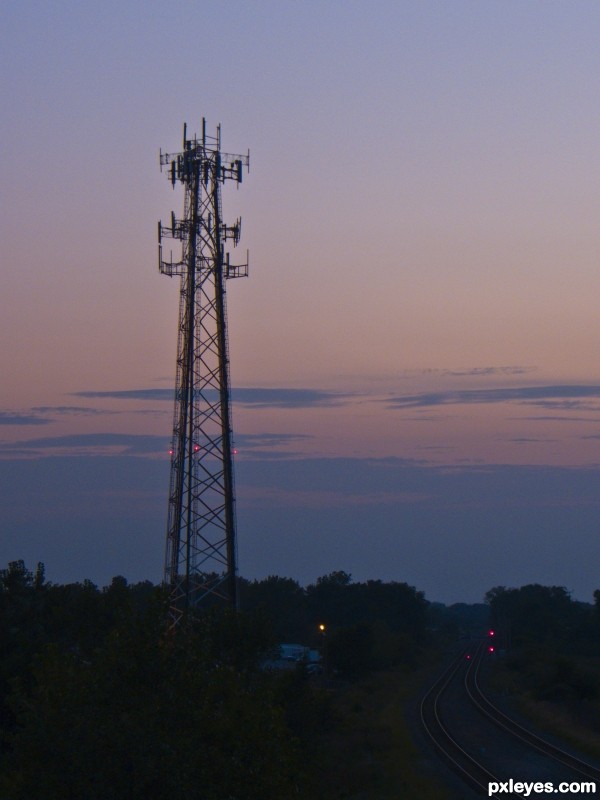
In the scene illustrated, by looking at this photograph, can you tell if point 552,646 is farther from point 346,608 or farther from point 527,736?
point 527,736

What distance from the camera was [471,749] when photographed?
31.9 m

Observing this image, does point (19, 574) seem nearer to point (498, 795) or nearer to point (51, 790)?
point (498, 795)

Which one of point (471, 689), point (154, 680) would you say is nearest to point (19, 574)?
point (154, 680)

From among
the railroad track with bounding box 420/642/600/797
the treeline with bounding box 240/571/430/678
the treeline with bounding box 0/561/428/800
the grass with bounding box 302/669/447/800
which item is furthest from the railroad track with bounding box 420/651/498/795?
the treeline with bounding box 240/571/430/678

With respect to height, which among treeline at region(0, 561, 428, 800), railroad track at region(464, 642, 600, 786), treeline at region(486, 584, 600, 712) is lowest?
treeline at region(486, 584, 600, 712)

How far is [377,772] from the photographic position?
93.4ft

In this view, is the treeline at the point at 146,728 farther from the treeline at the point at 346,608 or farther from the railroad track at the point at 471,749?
the treeline at the point at 346,608

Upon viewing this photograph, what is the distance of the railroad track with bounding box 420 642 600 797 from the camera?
25938 millimetres

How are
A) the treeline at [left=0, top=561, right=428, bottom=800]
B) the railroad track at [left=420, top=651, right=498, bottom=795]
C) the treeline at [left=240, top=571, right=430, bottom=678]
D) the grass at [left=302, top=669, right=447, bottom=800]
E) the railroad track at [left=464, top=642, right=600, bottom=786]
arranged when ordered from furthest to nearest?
1. the treeline at [left=240, top=571, right=430, bottom=678]
2. the railroad track at [left=464, top=642, right=600, bottom=786]
3. the railroad track at [left=420, top=651, right=498, bottom=795]
4. the grass at [left=302, top=669, right=447, bottom=800]
5. the treeline at [left=0, top=561, right=428, bottom=800]

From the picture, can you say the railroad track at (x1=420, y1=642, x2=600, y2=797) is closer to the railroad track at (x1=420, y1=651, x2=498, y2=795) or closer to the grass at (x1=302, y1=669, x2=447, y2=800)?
the railroad track at (x1=420, y1=651, x2=498, y2=795)

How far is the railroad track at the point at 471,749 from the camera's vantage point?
25938mm

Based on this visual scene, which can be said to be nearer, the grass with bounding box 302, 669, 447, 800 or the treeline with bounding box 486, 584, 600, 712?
the grass with bounding box 302, 669, 447, 800

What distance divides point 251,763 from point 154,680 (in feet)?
5.23

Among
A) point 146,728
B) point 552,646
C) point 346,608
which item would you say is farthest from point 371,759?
point 346,608
